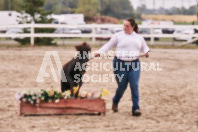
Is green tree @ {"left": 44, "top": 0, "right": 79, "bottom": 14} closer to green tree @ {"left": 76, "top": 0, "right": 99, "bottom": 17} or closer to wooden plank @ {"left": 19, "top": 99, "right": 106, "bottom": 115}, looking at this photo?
green tree @ {"left": 76, "top": 0, "right": 99, "bottom": 17}

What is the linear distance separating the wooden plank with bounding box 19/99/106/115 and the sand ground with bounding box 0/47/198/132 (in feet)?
0.36

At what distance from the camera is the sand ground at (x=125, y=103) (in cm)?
821

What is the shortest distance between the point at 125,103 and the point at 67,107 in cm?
192

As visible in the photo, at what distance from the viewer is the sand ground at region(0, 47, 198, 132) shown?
8.21m

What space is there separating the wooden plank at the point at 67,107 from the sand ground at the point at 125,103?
11cm

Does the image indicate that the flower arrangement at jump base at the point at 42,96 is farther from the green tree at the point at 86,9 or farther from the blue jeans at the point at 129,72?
the green tree at the point at 86,9

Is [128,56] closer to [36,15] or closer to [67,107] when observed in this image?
[67,107]

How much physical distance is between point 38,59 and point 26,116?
10.6 meters

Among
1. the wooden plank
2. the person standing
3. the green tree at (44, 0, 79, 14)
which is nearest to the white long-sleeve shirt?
the person standing

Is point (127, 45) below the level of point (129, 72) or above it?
above

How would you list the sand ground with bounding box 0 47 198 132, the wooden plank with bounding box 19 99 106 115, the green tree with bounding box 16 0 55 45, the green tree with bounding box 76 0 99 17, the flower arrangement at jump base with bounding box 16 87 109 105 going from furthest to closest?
the green tree with bounding box 76 0 99 17 → the green tree with bounding box 16 0 55 45 → the wooden plank with bounding box 19 99 106 115 → the flower arrangement at jump base with bounding box 16 87 109 105 → the sand ground with bounding box 0 47 198 132

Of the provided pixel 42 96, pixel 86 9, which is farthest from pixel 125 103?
pixel 86 9

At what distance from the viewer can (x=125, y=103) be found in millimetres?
10633

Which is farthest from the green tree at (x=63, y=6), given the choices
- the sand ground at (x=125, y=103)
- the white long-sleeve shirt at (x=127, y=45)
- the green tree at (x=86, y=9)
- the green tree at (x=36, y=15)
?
the white long-sleeve shirt at (x=127, y=45)
